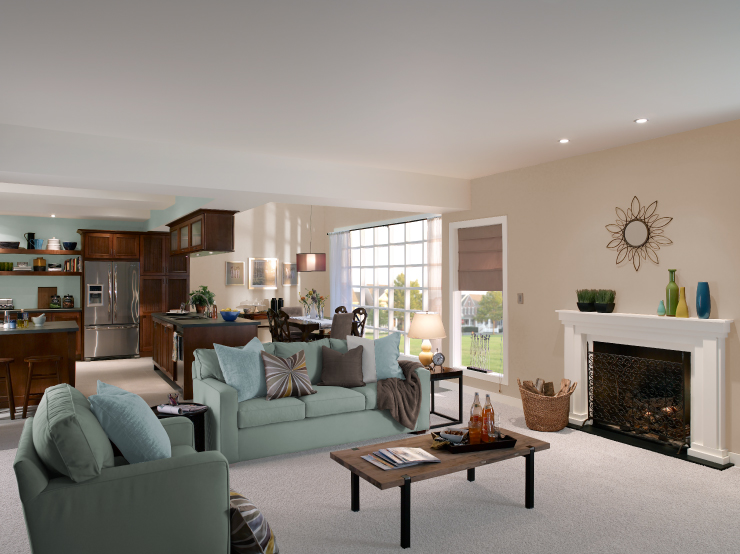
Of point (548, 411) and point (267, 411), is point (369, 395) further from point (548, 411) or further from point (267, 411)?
point (548, 411)

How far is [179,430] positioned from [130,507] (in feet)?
3.47

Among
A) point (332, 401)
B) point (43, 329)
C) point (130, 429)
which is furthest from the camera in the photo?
point (43, 329)

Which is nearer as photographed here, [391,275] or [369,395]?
[369,395]

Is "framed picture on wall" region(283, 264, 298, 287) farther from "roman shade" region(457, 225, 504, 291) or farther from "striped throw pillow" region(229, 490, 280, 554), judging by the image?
"striped throw pillow" region(229, 490, 280, 554)

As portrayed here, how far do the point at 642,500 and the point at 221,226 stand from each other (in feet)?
16.7

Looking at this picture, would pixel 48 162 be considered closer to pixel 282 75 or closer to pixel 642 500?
pixel 282 75

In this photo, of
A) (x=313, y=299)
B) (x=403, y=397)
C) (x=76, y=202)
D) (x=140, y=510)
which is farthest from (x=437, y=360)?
(x=76, y=202)

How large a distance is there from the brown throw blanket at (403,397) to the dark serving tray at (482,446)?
132 centimetres

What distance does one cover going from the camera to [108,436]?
2.67 m

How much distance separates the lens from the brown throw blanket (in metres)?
4.62

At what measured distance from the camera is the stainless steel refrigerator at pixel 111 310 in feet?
29.8

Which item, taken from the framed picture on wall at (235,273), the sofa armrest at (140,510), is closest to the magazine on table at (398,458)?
the sofa armrest at (140,510)

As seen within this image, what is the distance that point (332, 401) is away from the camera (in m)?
4.41

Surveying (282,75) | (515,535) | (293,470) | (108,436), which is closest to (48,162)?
(282,75)
